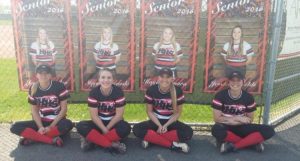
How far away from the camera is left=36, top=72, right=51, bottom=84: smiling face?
4489 mm

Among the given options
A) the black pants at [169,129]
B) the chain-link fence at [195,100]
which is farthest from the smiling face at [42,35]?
the black pants at [169,129]

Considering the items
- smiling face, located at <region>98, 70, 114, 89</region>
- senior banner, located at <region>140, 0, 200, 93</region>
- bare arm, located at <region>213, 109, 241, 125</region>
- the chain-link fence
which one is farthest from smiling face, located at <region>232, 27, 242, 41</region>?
smiling face, located at <region>98, 70, 114, 89</region>

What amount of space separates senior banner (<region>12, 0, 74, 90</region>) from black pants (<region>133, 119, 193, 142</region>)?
1401 millimetres

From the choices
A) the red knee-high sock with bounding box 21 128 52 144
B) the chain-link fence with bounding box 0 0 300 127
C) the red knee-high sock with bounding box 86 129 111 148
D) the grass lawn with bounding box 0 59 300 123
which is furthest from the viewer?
the grass lawn with bounding box 0 59 300 123

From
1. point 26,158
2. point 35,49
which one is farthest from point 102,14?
point 26,158

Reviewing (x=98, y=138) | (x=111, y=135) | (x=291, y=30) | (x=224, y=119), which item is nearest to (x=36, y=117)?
(x=98, y=138)

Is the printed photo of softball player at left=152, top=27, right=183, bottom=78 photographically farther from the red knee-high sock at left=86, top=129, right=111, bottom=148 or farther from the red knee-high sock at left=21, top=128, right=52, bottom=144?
the red knee-high sock at left=21, top=128, right=52, bottom=144

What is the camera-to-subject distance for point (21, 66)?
202 inches

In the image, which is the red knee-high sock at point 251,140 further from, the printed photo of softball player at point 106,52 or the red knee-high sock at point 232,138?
the printed photo of softball player at point 106,52

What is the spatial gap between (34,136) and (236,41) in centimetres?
313

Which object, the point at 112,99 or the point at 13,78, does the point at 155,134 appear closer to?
the point at 112,99

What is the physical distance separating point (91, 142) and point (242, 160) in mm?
1951

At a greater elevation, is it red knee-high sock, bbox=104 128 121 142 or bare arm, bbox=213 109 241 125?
bare arm, bbox=213 109 241 125

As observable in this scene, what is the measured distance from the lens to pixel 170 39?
16.4 feet
